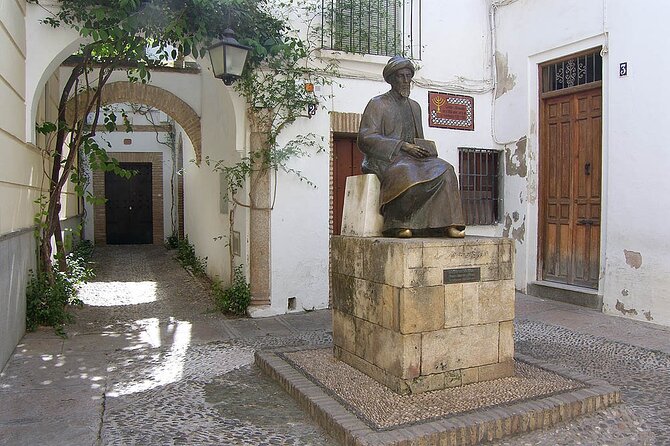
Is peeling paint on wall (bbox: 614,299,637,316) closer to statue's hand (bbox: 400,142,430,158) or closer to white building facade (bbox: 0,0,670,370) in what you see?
white building facade (bbox: 0,0,670,370)

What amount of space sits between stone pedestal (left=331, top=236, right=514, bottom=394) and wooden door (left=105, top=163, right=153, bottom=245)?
12.0 m

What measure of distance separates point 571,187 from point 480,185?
1304mm

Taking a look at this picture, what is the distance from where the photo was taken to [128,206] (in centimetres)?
1509

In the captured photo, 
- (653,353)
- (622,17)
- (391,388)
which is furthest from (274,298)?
(622,17)

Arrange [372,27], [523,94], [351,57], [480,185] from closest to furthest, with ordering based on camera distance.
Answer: [351,57] < [372,27] < [523,94] < [480,185]

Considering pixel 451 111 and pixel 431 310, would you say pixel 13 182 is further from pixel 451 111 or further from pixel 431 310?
pixel 451 111

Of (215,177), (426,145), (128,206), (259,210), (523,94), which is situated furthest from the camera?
(128,206)

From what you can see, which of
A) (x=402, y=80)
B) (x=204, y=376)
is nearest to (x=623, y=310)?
(x=402, y=80)

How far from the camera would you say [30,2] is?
18.3 feet

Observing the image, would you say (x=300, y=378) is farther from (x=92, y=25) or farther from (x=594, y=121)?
(x=594, y=121)

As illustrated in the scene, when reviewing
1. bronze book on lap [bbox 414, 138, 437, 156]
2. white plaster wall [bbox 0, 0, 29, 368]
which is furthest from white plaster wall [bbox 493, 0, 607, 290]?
Result: white plaster wall [bbox 0, 0, 29, 368]

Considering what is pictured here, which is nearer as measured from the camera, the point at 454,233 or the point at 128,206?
the point at 454,233

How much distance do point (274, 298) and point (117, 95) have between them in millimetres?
4174

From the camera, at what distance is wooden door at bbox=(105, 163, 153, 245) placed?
14984mm
